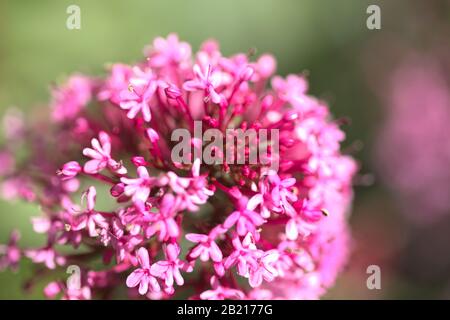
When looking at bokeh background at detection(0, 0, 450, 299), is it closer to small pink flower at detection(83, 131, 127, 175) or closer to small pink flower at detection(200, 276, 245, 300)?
small pink flower at detection(200, 276, 245, 300)

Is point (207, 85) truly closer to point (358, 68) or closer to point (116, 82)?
point (116, 82)

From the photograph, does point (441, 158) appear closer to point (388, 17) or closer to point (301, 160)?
point (388, 17)

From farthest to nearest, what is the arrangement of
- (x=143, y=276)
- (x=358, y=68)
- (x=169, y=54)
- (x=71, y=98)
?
1. (x=358, y=68)
2. (x=71, y=98)
3. (x=169, y=54)
4. (x=143, y=276)

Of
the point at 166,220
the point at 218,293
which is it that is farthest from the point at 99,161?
the point at 218,293

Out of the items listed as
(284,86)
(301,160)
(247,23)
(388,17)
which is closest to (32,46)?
(247,23)

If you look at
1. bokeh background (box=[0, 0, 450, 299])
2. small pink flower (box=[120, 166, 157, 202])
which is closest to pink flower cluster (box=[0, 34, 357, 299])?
small pink flower (box=[120, 166, 157, 202])

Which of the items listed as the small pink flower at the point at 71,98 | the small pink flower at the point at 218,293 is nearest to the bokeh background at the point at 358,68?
the small pink flower at the point at 71,98

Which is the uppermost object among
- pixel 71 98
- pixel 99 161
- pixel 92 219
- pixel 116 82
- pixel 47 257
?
pixel 116 82
